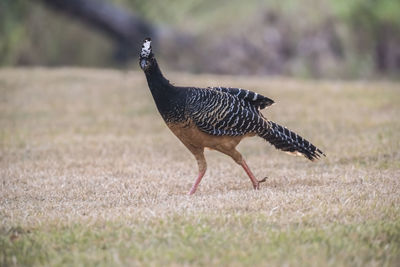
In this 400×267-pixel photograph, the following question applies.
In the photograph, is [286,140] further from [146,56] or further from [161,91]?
[146,56]

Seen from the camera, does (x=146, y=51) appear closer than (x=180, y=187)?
Yes

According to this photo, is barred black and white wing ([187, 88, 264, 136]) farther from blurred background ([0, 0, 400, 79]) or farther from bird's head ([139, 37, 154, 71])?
blurred background ([0, 0, 400, 79])

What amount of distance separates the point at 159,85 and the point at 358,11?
14.8 m

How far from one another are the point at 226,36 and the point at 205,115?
1357 cm

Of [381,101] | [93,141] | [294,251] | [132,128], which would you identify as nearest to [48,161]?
[93,141]

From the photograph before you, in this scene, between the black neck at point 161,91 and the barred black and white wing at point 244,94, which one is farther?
the barred black and white wing at point 244,94

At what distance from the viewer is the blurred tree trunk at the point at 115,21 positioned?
60.3ft

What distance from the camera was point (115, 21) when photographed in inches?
730

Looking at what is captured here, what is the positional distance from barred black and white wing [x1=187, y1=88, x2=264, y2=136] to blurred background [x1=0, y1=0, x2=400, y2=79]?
11.9m

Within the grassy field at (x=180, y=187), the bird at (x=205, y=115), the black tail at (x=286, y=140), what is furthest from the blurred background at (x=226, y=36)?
the bird at (x=205, y=115)

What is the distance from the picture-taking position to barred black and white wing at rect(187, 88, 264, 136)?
6277 millimetres

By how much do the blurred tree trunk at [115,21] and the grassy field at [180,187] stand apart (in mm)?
5394

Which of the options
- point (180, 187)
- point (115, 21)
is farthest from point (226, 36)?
point (180, 187)

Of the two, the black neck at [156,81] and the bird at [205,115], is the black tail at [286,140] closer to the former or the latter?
the bird at [205,115]
